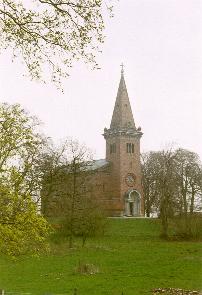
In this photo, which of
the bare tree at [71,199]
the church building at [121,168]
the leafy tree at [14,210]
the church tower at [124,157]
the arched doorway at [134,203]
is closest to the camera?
the leafy tree at [14,210]

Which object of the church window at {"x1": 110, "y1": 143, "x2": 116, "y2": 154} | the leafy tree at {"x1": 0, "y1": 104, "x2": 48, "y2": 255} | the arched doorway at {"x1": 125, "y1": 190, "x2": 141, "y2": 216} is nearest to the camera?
the leafy tree at {"x1": 0, "y1": 104, "x2": 48, "y2": 255}

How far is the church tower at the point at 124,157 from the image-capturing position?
73688 millimetres

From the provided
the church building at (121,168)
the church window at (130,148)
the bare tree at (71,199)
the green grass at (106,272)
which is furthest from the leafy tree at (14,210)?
the church window at (130,148)

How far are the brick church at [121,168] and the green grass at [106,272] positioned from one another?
38322 millimetres

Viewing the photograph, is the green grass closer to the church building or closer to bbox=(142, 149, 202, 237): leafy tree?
bbox=(142, 149, 202, 237): leafy tree

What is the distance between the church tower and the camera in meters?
73.7

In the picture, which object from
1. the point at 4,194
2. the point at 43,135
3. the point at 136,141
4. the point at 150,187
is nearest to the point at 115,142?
the point at 136,141

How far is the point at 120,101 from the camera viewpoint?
77.4 m

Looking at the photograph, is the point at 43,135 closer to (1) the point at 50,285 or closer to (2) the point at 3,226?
(1) the point at 50,285

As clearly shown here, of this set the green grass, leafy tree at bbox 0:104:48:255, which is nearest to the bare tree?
the green grass

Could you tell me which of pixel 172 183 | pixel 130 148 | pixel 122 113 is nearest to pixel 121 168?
pixel 130 148

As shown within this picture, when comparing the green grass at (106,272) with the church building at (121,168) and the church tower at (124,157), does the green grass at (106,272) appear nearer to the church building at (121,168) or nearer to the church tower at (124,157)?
the church building at (121,168)

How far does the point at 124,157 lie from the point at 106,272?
173 feet

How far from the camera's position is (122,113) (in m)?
76.9
